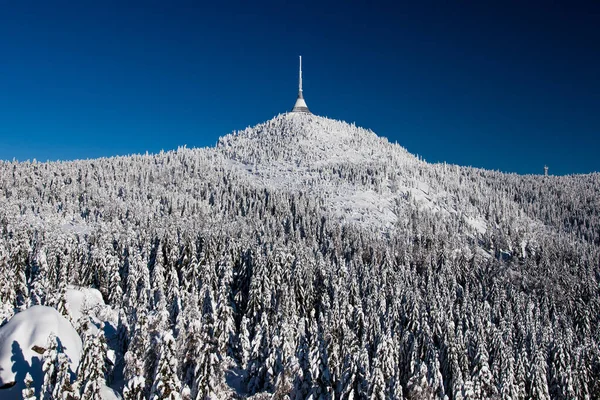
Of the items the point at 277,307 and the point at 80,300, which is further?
the point at 277,307

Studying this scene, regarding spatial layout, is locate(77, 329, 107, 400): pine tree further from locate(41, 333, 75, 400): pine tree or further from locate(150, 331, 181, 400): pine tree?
locate(150, 331, 181, 400): pine tree

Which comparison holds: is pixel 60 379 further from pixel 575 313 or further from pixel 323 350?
pixel 575 313

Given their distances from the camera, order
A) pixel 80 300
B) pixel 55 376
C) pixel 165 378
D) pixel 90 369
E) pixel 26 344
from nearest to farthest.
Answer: pixel 165 378, pixel 90 369, pixel 55 376, pixel 26 344, pixel 80 300

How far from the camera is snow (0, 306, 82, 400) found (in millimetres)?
29969

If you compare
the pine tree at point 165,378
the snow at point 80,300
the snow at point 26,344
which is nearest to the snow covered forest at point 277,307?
the pine tree at point 165,378

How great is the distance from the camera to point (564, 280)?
11144cm

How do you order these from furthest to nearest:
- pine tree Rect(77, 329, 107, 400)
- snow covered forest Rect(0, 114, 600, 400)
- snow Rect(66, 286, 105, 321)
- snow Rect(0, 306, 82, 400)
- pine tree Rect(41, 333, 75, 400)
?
snow Rect(66, 286, 105, 321)
snow covered forest Rect(0, 114, 600, 400)
snow Rect(0, 306, 82, 400)
pine tree Rect(77, 329, 107, 400)
pine tree Rect(41, 333, 75, 400)

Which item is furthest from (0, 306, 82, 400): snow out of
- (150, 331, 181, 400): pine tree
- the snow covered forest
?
(150, 331, 181, 400): pine tree

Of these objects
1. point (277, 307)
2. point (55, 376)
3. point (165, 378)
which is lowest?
point (55, 376)

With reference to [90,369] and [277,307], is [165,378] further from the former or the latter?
[277,307]

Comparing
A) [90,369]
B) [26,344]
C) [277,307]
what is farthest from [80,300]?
[90,369]

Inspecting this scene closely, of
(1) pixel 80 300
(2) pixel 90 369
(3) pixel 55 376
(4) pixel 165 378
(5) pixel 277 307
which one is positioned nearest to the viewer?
(4) pixel 165 378

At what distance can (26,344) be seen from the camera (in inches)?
1238

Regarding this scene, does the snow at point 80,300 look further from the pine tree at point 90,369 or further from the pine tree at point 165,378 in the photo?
the pine tree at point 165,378
